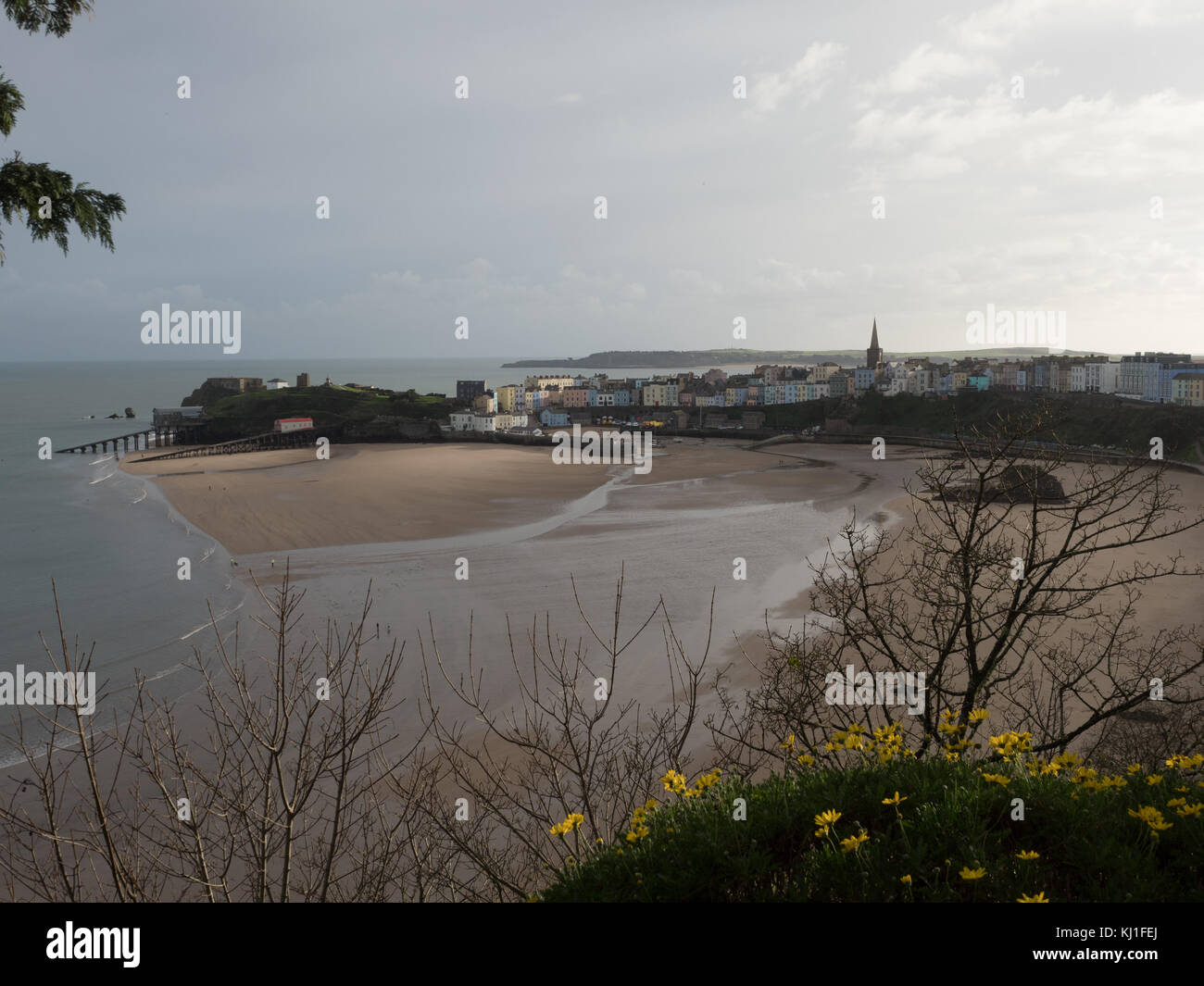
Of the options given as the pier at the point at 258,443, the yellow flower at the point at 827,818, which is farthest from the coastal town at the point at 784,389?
the yellow flower at the point at 827,818

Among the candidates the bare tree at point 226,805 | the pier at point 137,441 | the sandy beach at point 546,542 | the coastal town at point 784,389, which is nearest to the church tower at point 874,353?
the coastal town at point 784,389

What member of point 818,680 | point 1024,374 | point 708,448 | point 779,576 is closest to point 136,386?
point 708,448

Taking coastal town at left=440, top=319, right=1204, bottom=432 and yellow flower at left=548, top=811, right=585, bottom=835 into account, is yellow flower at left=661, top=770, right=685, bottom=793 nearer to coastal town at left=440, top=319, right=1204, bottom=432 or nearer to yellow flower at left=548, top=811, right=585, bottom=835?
yellow flower at left=548, top=811, right=585, bottom=835

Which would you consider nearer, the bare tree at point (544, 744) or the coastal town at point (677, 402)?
the bare tree at point (544, 744)

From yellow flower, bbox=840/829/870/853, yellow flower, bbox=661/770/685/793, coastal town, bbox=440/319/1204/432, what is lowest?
yellow flower, bbox=661/770/685/793

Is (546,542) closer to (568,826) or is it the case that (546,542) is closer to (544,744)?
(544,744)

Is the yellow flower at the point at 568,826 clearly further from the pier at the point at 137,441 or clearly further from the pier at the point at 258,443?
the pier at the point at 137,441

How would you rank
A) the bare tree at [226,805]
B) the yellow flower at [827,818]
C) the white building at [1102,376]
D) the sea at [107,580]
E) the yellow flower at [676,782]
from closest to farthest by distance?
the yellow flower at [827,818] → the yellow flower at [676,782] → the bare tree at [226,805] → the sea at [107,580] → the white building at [1102,376]

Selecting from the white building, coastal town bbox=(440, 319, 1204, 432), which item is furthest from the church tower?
the white building

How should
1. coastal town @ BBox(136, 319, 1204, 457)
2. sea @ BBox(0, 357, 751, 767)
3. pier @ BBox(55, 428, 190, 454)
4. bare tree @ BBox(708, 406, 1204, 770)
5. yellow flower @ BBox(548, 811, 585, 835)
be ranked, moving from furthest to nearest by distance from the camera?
coastal town @ BBox(136, 319, 1204, 457), pier @ BBox(55, 428, 190, 454), sea @ BBox(0, 357, 751, 767), bare tree @ BBox(708, 406, 1204, 770), yellow flower @ BBox(548, 811, 585, 835)

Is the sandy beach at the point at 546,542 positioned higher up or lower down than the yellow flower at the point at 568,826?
lower down

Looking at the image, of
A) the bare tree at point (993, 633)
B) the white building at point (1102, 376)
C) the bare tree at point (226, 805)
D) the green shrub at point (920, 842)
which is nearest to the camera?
the green shrub at point (920, 842)

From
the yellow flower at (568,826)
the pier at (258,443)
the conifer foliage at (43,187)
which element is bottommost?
the yellow flower at (568,826)
